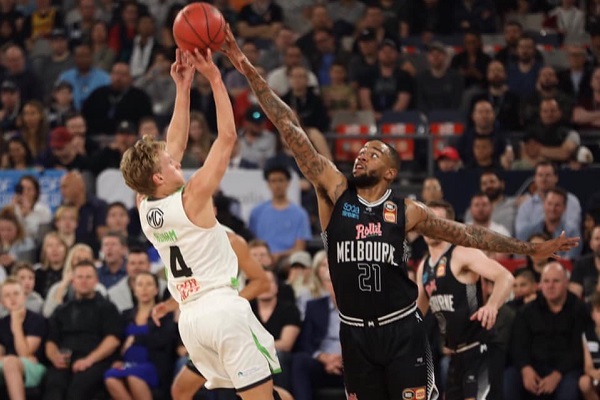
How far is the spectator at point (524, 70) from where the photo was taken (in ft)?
51.4

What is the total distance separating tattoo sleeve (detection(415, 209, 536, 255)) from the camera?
7820 millimetres

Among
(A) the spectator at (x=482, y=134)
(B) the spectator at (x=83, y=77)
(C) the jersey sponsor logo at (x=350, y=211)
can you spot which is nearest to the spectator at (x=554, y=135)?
(A) the spectator at (x=482, y=134)

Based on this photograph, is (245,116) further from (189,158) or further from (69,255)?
(69,255)

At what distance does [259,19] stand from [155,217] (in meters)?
10.9

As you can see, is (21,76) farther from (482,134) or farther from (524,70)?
(524,70)

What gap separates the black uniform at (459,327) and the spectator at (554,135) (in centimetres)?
461

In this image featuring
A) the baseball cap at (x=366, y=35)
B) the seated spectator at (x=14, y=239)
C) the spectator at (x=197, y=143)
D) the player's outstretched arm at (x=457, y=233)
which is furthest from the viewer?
the baseball cap at (x=366, y=35)

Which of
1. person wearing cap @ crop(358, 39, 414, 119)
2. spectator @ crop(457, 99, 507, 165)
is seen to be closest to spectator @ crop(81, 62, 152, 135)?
person wearing cap @ crop(358, 39, 414, 119)

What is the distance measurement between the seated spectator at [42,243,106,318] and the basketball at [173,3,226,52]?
5.11m

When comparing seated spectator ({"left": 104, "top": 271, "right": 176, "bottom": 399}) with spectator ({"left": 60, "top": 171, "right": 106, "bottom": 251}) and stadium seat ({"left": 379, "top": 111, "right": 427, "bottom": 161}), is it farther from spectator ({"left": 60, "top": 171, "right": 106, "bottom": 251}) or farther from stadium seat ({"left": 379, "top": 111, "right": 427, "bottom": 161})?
stadium seat ({"left": 379, "top": 111, "right": 427, "bottom": 161})

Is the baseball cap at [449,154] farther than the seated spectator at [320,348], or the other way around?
the baseball cap at [449,154]

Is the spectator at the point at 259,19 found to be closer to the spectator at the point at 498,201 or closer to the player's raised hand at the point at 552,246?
the spectator at the point at 498,201

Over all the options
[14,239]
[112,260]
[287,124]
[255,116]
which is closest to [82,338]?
[112,260]

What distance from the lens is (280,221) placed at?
Answer: 42.9 ft
